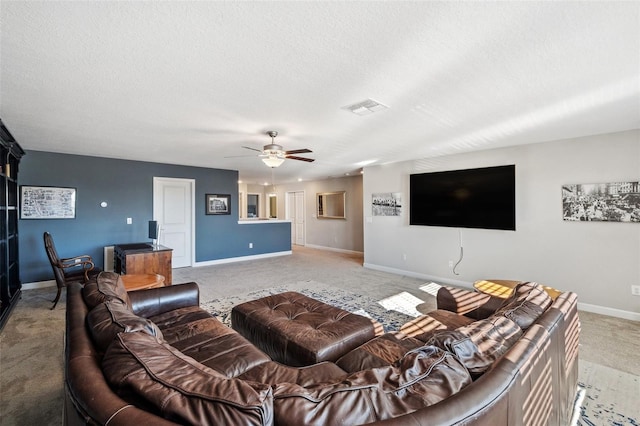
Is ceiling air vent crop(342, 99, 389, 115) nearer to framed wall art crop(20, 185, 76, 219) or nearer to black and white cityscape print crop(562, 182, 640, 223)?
black and white cityscape print crop(562, 182, 640, 223)

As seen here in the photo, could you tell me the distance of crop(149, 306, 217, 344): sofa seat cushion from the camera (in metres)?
2.04

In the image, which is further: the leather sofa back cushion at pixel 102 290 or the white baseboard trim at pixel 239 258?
the white baseboard trim at pixel 239 258

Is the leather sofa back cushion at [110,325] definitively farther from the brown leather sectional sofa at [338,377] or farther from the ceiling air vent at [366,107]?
the ceiling air vent at [366,107]

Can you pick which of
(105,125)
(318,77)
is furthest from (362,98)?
(105,125)

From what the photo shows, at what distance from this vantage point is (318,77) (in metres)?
2.21

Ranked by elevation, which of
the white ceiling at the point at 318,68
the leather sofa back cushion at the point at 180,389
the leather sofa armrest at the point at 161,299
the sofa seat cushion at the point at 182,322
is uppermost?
the white ceiling at the point at 318,68

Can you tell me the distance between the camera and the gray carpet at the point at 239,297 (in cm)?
195

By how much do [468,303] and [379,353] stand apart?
1.28 meters

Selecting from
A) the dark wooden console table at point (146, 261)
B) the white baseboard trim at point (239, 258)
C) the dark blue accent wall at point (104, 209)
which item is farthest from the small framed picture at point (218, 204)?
the dark wooden console table at point (146, 261)

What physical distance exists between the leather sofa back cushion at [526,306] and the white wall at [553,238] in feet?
8.71

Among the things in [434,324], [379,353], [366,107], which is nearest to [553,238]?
[434,324]

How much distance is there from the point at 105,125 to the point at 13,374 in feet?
8.54

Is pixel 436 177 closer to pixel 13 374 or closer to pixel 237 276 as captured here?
pixel 237 276

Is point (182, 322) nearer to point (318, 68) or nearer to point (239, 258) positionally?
point (318, 68)
